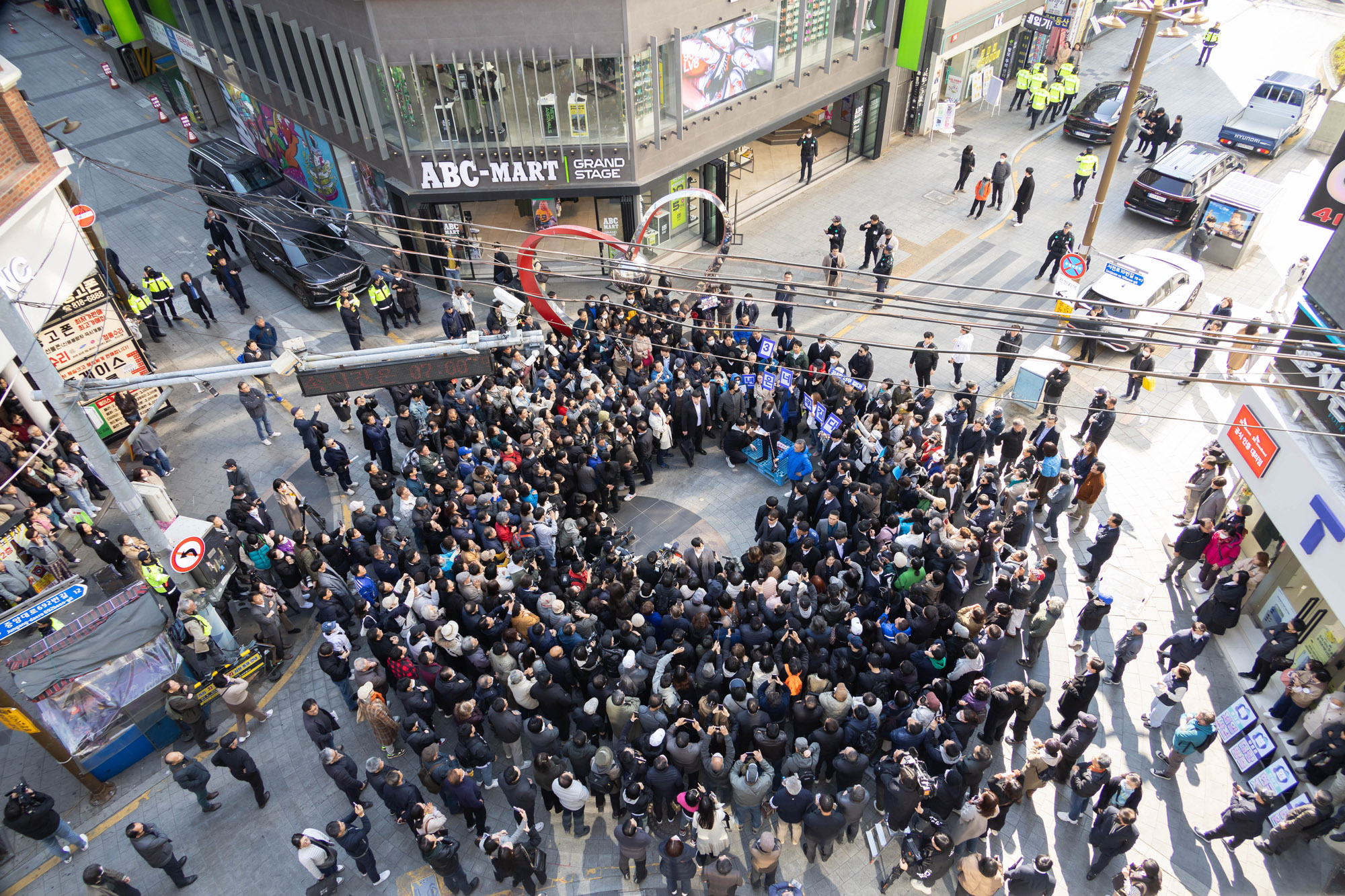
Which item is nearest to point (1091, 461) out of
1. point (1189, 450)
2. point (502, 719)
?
point (1189, 450)

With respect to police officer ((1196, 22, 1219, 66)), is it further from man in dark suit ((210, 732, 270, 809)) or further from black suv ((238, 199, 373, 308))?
man in dark suit ((210, 732, 270, 809))

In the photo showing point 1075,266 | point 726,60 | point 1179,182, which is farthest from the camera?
point 1179,182

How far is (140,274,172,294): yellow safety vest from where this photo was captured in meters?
19.7

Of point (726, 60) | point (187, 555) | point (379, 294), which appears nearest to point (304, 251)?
point (379, 294)

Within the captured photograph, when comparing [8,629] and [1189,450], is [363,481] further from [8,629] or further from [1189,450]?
[1189,450]

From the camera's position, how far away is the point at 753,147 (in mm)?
27281

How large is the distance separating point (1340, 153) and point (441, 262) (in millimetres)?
19277

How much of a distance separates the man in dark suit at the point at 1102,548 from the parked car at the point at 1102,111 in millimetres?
17788

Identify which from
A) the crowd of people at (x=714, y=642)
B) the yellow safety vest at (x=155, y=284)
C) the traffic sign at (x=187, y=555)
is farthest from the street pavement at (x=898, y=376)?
the traffic sign at (x=187, y=555)

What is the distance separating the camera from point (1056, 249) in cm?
2102

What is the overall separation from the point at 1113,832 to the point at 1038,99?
25.0 metres

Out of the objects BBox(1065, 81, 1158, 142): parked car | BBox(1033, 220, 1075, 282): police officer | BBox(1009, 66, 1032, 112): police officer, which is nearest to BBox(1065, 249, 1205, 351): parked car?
BBox(1033, 220, 1075, 282): police officer

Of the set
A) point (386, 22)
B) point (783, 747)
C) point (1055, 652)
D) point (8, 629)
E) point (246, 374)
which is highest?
point (386, 22)

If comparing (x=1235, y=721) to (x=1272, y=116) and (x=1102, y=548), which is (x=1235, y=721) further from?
(x=1272, y=116)
